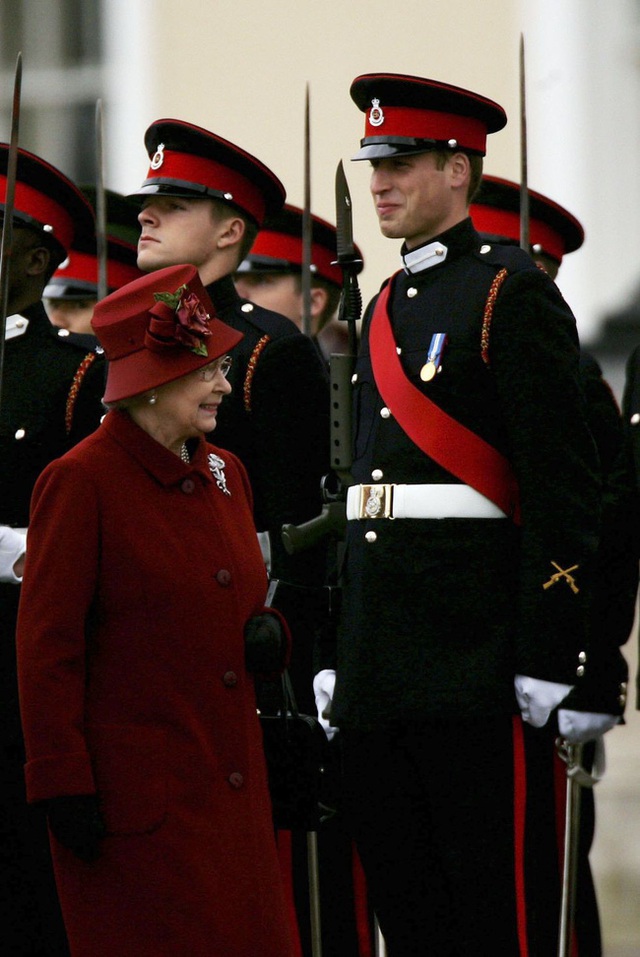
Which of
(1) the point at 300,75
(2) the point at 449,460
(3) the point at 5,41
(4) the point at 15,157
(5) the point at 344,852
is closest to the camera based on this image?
Answer: (2) the point at 449,460

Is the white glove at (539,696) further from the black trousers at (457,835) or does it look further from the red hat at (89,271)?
the red hat at (89,271)

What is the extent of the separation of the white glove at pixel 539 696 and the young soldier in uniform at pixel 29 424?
1.28m

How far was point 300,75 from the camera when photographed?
9430mm

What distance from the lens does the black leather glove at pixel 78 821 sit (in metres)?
4.09

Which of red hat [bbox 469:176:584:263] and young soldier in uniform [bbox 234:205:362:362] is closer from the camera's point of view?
red hat [bbox 469:176:584:263]

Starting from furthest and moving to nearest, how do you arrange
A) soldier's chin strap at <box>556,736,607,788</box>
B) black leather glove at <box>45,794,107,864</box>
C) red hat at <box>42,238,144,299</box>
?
1. red hat at <box>42,238,144,299</box>
2. soldier's chin strap at <box>556,736,607,788</box>
3. black leather glove at <box>45,794,107,864</box>

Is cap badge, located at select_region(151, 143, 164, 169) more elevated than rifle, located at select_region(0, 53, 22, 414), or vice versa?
cap badge, located at select_region(151, 143, 164, 169)

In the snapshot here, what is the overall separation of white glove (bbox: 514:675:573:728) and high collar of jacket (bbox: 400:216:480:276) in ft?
3.03

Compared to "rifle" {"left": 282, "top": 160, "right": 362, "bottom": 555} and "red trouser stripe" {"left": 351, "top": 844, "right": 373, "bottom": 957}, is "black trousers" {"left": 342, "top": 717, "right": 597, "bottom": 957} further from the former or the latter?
"red trouser stripe" {"left": 351, "top": 844, "right": 373, "bottom": 957}

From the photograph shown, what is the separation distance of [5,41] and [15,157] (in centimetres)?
523

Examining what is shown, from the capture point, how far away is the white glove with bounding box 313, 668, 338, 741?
16.2ft

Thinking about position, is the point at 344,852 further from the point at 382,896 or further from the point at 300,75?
the point at 300,75

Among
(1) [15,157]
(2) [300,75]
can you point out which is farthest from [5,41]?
(1) [15,157]

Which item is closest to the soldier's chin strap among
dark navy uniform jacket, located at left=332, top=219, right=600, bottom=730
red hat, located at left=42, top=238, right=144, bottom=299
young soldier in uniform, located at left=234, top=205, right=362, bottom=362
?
dark navy uniform jacket, located at left=332, top=219, right=600, bottom=730
